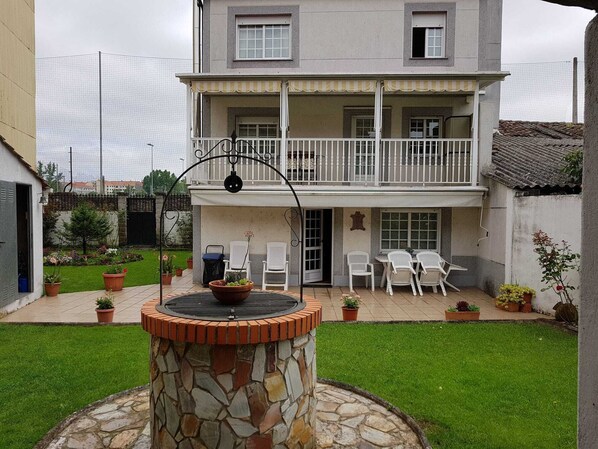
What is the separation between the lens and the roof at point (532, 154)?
9180 millimetres

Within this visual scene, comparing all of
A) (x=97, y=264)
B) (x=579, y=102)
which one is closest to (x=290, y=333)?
(x=97, y=264)

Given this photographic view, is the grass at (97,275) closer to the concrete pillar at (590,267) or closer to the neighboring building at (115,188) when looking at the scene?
the neighboring building at (115,188)

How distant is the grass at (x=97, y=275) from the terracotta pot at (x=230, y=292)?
8.42 metres

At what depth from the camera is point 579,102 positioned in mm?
20844

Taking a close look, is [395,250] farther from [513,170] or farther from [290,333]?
[290,333]

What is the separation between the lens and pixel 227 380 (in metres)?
3.02

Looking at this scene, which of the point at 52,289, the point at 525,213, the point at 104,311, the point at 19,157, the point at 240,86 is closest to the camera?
the point at 104,311

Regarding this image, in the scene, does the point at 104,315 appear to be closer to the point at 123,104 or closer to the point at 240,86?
the point at 240,86

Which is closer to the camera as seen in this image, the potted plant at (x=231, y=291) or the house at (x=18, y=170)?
the potted plant at (x=231, y=291)

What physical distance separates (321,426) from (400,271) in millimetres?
7032

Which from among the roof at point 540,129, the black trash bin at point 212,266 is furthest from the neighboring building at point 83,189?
the roof at point 540,129

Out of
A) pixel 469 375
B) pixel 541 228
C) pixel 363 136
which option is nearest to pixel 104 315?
pixel 469 375

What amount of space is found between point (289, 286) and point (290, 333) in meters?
8.30

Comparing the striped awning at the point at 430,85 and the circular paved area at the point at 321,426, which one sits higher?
the striped awning at the point at 430,85
